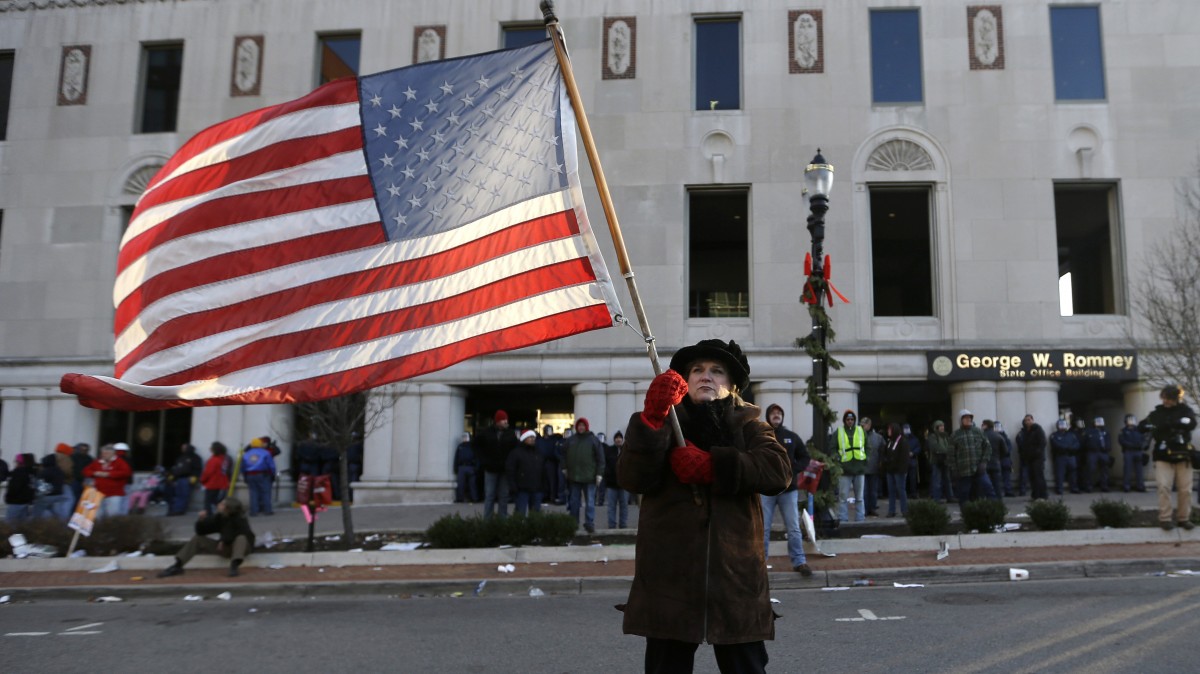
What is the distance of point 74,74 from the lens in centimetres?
2411

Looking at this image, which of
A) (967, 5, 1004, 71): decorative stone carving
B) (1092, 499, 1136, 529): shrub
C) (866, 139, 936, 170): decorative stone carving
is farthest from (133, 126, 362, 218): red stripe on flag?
(967, 5, 1004, 71): decorative stone carving

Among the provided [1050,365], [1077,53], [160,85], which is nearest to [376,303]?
[1050,365]

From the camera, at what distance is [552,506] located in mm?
18969

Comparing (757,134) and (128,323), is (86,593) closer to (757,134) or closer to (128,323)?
(128,323)

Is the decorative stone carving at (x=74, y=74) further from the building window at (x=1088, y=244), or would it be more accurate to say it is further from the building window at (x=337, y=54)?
the building window at (x=1088, y=244)

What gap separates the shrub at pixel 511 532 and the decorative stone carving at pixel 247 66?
15462mm

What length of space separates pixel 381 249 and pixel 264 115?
136 centimetres

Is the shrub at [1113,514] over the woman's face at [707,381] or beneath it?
beneath

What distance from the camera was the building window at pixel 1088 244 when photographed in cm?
2116

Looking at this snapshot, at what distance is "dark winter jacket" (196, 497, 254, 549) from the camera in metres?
12.0

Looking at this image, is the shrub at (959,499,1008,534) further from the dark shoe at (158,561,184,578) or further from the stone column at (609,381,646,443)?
the dark shoe at (158,561,184,578)

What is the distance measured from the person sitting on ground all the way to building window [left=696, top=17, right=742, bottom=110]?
48.4 feet

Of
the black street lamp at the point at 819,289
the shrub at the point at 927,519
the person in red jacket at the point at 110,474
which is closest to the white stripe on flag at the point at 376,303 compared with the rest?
the black street lamp at the point at 819,289

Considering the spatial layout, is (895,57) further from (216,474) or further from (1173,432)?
(216,474)
